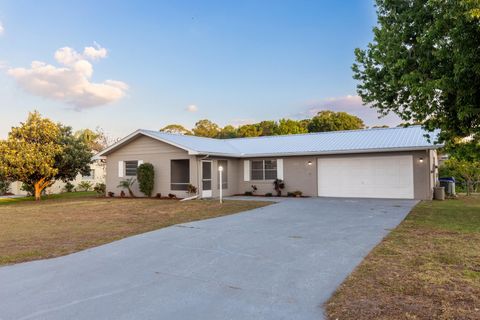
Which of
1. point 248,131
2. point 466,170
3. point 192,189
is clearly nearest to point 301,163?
point 192,189

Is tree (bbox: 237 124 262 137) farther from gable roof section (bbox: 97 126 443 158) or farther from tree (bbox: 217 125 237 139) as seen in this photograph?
gable roof section (bbox: 97 126 443 158)

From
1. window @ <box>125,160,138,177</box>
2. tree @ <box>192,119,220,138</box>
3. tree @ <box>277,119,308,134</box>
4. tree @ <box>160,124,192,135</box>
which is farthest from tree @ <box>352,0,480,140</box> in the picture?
tree @ <box>160,124,192,135</box>

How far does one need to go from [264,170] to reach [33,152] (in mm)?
12586

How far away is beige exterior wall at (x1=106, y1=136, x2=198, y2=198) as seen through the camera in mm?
17125

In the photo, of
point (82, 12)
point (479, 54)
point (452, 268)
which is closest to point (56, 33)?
point (82, 12)

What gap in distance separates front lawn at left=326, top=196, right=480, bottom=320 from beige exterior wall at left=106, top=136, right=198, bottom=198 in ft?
39.1

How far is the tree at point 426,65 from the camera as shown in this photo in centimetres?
643

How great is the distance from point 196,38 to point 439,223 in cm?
1299

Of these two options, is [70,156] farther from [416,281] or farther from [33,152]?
[416,281]

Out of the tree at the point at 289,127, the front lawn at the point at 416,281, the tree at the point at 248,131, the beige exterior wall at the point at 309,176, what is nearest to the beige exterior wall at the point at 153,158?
the beige exterior wall at the point at 309,176

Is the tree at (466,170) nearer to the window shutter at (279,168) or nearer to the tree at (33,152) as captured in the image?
the window shutter at (279,168)

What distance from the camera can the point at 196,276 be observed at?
15.0ft

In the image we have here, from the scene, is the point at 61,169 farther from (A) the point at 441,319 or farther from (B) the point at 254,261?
(A) the point at 441,319

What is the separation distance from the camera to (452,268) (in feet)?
15.3
